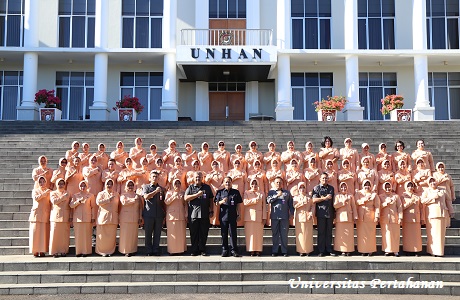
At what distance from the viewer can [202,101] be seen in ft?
82.4

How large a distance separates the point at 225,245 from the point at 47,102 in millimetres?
15244

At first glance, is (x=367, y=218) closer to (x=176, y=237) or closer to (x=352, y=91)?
(x=176, y=237)

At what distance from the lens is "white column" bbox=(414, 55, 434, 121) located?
23094mm

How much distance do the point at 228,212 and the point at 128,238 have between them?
191 cm

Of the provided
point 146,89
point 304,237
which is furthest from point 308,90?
point 304,237

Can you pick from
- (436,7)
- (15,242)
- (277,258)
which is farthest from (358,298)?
(436,7)

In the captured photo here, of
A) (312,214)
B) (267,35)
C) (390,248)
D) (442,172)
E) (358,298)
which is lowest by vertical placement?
(358,298)

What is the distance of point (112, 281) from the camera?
27.6ft

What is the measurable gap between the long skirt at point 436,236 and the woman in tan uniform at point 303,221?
217 cm

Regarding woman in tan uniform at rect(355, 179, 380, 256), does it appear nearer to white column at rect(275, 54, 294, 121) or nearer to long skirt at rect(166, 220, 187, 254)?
long skirt at rect(166, 220, 187, 254)

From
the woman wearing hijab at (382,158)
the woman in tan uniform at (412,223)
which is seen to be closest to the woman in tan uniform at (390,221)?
the woman in tan uniform at (412,223)

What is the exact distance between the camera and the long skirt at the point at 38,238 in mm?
9414

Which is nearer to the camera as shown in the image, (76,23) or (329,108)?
(329,108)

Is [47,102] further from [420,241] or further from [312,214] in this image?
[420,241]
